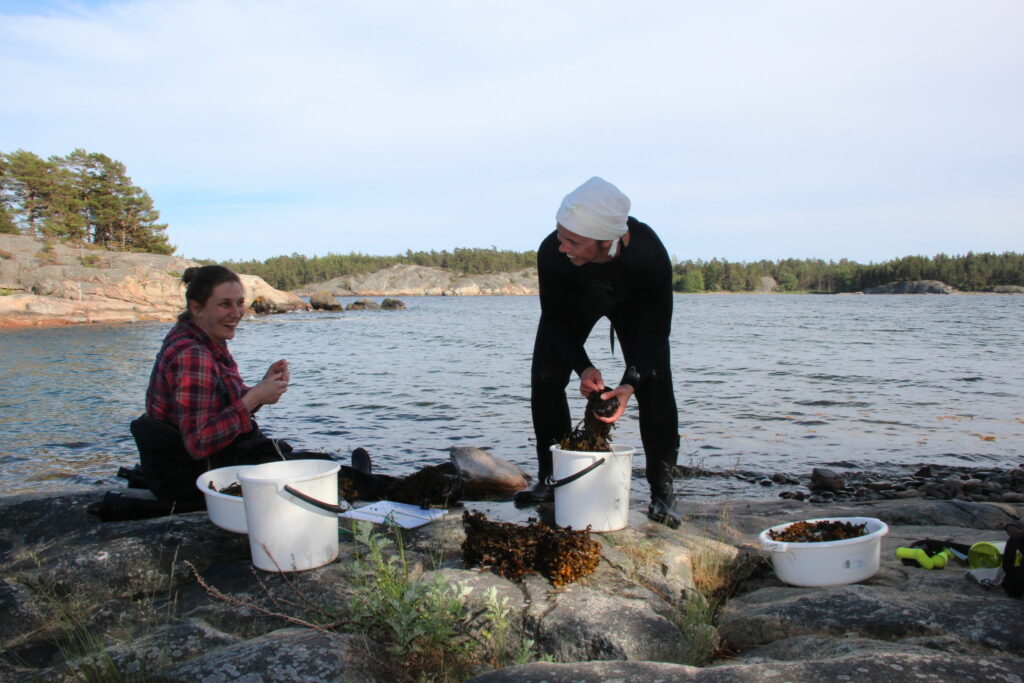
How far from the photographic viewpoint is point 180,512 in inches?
193

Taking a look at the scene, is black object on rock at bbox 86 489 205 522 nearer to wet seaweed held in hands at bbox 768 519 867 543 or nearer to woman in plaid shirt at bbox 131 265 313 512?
woman in plaid shirt at bbox 131 265 313 512

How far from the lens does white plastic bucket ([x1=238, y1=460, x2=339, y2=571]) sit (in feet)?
12.2

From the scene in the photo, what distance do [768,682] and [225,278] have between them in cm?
403

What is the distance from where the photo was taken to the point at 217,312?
465cm

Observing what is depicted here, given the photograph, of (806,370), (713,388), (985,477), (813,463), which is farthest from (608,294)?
(806,370)

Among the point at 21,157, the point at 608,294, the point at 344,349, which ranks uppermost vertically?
the point at 21,157

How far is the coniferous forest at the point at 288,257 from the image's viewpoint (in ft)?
193

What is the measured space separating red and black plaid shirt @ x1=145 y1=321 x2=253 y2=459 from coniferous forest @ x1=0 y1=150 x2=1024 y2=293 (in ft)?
186

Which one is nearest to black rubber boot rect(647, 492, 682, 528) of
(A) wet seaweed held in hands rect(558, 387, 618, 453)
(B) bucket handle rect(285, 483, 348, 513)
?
(A) wet seaweed held in hands rect(558, 387, 618, 453)

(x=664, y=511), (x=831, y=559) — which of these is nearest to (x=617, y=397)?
(x=664, y=511)

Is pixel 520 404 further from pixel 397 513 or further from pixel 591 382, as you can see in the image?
pixel 591 382

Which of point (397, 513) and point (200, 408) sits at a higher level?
point (200, 408)

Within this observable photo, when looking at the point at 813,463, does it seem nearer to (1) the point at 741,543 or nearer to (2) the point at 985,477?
(2) the point at 985,477

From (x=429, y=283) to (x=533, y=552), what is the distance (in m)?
178
